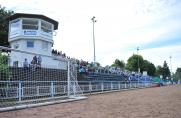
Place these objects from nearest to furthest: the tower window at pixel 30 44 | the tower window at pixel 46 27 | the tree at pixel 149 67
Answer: the tower window at pixel 30 44
the tower window at pixel 46 27
the tree at pixel 149 67

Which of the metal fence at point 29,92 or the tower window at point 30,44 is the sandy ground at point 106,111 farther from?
the tower window at point 30,44

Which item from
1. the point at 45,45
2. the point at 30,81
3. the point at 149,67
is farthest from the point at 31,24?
the point at 149,67

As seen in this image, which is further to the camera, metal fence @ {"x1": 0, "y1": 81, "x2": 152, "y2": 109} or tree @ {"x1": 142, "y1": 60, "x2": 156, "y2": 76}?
tree @ {"x1": 142, "y1": 60, "x2": 156, "y2": 76}

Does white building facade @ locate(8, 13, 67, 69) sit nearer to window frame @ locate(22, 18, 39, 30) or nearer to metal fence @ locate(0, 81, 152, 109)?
A: window frame @ locate(22, 18, 39, 30)

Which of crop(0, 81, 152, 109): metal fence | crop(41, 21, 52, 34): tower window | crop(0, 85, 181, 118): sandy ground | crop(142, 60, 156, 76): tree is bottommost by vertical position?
crop(0, 85, 181, 118): sandy ground

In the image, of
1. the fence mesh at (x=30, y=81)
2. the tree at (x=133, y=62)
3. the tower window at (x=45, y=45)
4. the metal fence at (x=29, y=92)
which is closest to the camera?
the metal fence at (x=29, y=92)

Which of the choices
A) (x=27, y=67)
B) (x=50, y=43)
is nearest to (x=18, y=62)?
(x=27, y=67)

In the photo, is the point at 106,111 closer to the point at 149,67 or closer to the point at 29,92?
the point at 29,92

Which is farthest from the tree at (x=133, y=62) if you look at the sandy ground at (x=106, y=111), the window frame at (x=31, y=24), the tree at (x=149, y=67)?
the sandy ground at (x=106, y=111)

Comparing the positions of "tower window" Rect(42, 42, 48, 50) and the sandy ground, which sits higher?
"tower window" Rect(42, 42, 48, 50)

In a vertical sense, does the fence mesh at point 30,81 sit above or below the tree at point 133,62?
below

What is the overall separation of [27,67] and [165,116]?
803cm

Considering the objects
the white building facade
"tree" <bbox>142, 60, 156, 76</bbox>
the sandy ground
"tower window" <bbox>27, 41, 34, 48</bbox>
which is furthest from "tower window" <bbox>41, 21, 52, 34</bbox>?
"tree" <bbox>142, 60, 156, 76</bbox>

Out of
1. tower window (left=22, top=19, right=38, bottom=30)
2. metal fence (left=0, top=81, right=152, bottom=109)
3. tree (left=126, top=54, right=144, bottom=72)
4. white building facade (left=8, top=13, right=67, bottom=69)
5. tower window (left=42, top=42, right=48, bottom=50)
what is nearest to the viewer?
metal fence (left=0, top=81, right=152, bottom=109)
